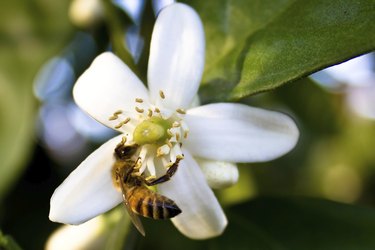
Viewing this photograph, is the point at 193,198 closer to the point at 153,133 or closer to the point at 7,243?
the point at 153,133

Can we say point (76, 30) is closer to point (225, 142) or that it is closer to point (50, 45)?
point (50, 45)

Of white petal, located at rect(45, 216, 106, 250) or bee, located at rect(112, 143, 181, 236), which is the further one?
white petal, located at rect(45, 216, 106, 250)

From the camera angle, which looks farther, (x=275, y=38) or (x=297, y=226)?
(x=297, y=226)

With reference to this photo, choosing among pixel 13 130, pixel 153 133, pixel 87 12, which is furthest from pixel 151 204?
pixel 87 12

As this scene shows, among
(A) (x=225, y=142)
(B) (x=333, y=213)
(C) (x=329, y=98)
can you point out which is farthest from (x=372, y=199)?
(A) (x=225, y=142)

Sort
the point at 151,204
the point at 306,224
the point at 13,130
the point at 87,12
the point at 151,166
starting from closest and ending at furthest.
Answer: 1. the point at 151,204
2. the point at 151,166
3. the point at 306,224
4. the point at 13,130
5. the point at 87,12

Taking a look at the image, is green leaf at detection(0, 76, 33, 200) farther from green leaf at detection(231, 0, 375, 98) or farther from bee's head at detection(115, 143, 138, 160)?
green leaf at detection(231, 0, 375, 98)

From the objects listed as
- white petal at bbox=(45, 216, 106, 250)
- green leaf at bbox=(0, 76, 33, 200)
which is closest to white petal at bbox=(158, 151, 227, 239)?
white petal at bbox=(45, 216, 106, 250)
